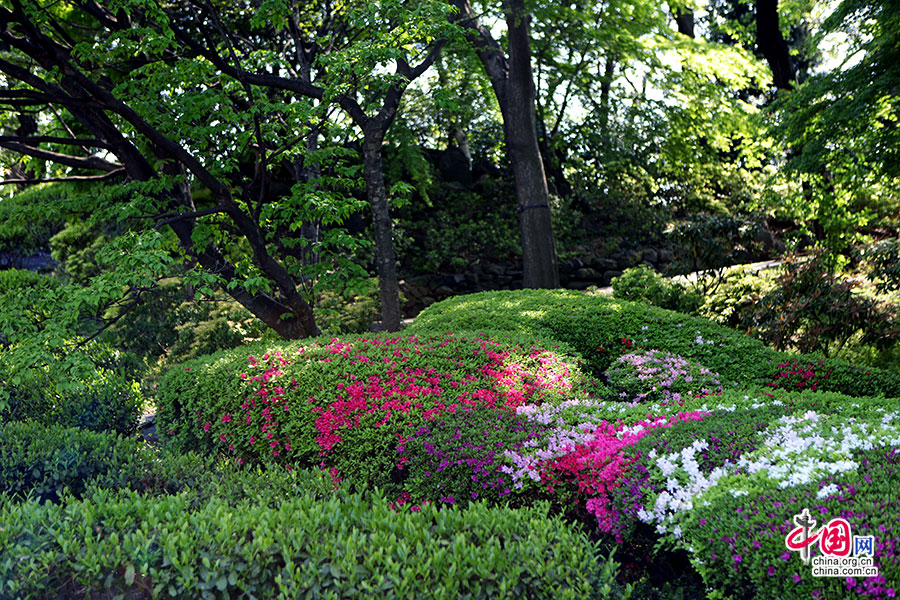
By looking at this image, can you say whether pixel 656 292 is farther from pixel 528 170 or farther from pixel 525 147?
pixel 525 147

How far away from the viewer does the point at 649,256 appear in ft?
52.5

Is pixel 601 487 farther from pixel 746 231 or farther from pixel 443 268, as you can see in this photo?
pixel 443 268

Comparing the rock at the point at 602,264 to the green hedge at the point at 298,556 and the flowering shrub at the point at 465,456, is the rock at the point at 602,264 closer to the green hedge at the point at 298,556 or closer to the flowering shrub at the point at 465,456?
the flowering shrub at the point at 465,456

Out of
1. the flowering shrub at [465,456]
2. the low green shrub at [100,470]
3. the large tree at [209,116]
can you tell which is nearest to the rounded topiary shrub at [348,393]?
the flowering shrub at [465,456]

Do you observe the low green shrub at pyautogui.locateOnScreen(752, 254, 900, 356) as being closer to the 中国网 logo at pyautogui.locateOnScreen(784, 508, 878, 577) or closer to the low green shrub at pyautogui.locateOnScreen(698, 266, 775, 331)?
the low green shrub at pyautogui.locateOnScreen(698, 266, 775, 331)

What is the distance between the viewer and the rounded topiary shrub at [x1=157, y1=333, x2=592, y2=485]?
13.1 feet

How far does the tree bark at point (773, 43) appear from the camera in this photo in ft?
40.9

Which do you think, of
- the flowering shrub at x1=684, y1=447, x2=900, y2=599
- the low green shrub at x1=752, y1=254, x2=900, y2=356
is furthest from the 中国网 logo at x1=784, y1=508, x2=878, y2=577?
the low green shrub at x1=752, y1=254, x2=900, y2=356

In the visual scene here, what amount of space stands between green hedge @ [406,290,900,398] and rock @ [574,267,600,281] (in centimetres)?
759

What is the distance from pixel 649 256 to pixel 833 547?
1439 centimetres

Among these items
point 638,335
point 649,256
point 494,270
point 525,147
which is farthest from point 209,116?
point 649,256

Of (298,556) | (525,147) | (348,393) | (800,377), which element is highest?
(525,147)

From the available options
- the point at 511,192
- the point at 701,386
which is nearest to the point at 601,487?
the point at 701,386

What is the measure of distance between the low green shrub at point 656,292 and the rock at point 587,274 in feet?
17.9
